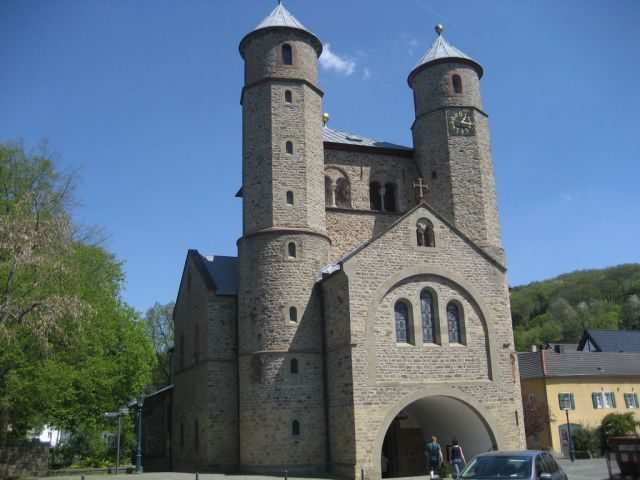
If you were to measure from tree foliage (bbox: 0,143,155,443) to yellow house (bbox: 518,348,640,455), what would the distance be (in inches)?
976

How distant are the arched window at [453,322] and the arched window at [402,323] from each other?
1.69m

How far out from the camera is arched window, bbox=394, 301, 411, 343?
23500 millimetres

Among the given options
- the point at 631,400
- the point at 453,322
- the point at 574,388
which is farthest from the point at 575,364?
the point at 453,322

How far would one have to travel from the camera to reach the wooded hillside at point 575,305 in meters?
84.6

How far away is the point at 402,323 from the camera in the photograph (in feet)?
77.7

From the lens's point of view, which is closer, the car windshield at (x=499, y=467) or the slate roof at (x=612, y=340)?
the car windshield at (x=499, y=467)

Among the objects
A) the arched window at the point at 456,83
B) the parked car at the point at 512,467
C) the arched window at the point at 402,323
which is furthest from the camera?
the arched window at the point at 456,83

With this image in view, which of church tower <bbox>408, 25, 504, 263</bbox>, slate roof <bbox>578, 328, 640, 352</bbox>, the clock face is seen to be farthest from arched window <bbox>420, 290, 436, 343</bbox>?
slate roof <bbox>578, 328, 640, 352</bbox>

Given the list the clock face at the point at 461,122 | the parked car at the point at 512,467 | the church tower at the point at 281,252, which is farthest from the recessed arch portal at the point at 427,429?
the clock face at the point at 461,122

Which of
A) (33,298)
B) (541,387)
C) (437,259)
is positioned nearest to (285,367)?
(437,259)

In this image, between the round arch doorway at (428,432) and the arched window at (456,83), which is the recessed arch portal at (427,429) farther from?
the arched window at (456,83)

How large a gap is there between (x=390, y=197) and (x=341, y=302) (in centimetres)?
985

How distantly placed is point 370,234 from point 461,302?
6.91m

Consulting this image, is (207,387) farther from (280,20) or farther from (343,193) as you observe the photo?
(280,20)
